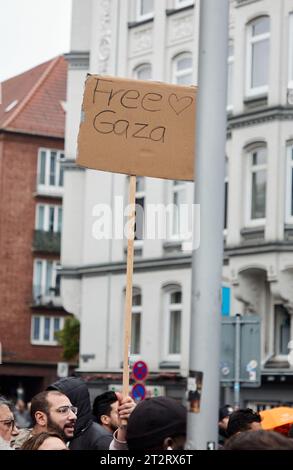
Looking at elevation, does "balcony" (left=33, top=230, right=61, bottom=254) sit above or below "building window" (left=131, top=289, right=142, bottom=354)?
above

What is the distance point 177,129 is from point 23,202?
2191 inches

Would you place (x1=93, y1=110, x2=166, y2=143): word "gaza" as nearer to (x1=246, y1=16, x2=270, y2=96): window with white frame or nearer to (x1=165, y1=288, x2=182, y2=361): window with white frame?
(x1=246, y1=16, x2=270, y2=96): window with white frame

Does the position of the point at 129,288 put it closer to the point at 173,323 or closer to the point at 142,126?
the point at 142,126

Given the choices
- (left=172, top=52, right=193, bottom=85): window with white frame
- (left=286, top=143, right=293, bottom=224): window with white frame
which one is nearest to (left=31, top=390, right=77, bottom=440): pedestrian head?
(left=286, top=143, right=293, bottom=224): window with white frame

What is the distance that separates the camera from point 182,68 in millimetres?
34000

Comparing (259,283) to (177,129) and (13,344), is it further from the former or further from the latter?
(13,344)

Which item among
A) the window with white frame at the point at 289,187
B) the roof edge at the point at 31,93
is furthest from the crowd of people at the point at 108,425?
the roof edge at the point at 31,93

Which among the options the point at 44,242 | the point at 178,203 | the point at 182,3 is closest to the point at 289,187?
the point at 178,203

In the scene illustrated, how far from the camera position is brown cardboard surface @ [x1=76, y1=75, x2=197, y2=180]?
759 centimetres

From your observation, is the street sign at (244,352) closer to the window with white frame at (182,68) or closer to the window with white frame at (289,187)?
the window with white frame at (289,187)

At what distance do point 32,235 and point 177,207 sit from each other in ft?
102

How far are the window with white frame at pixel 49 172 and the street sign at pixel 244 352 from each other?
4224 cm

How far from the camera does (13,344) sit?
2482 inches

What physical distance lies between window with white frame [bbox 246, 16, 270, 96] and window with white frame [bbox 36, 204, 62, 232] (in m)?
32.5
